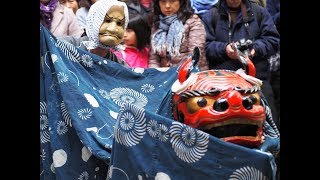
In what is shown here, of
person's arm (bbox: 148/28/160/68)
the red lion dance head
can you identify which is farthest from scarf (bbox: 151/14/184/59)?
the red lion dance head

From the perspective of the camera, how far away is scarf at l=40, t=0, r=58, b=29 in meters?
1.71

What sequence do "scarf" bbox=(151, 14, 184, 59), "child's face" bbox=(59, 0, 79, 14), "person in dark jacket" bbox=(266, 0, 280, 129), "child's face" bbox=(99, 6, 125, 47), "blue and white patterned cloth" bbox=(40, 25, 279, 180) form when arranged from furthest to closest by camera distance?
"child's face" bbox=(59, 0, 79, 14) < "scarf" bbox=(151, 14, 184, 59) < "child's face" bbox=(99, 6, 125, 47) < "person in dark jacket" bbox=(266, 0, 280, 129) < "blue and white patterned cloth" bbox=(40, 25, 279, 180)

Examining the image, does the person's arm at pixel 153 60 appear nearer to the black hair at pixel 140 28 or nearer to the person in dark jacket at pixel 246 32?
the black hair at pixel 140 28

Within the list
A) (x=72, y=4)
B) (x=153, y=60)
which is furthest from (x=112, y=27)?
→ (x=72, y=4)

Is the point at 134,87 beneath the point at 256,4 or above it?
beneath

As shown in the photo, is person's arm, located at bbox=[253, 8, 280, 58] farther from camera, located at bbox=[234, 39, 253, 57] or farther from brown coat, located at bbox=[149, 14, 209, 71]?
brown coat, located at bbox=[149, 14, 209, 71]

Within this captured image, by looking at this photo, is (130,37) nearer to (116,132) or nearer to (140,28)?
(140,28)

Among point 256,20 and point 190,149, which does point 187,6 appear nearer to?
point 256,20

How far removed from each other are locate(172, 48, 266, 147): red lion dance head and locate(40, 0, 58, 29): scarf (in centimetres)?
75

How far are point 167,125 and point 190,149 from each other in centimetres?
6

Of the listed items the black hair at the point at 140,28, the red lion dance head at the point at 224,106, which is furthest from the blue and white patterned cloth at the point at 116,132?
the black hair at the point at 140,28

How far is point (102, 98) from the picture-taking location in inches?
53.0

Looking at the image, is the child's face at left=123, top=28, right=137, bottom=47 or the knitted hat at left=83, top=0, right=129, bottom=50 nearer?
the knitted hat at left=83, top=0, right=129, bottom=50
